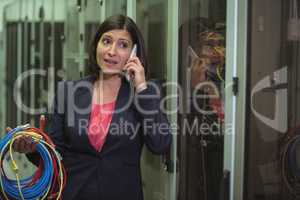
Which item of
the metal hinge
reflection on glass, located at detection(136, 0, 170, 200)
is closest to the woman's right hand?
the metal hinge

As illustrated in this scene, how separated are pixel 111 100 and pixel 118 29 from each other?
27 cm

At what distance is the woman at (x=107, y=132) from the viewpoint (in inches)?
57.4

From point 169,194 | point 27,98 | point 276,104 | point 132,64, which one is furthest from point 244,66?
point 27,98

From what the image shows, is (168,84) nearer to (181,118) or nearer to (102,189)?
(181,118)

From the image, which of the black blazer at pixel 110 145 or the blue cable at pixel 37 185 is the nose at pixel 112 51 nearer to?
the black blazer at pixel 110 145

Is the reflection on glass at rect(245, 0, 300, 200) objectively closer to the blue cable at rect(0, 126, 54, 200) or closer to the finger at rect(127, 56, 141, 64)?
the finger at rect(127, 56, 141, 64)

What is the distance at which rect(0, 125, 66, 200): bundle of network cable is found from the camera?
144 centimetres

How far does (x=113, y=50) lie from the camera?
1568mm

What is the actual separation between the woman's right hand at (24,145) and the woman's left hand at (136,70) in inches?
15.8

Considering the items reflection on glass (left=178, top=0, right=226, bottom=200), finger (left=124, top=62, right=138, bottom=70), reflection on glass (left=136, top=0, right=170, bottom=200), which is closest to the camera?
finger (left=124, top=62, right=138, bottom=70)

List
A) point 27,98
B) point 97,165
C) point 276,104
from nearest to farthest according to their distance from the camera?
point 97,165, point 276,104, point 27,98

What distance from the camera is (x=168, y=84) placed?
2.45 metres

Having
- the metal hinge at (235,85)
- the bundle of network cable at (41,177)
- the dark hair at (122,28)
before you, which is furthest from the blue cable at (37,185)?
the metal hinge at (235,85)

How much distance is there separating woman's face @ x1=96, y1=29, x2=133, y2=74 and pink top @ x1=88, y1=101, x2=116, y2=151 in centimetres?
14
